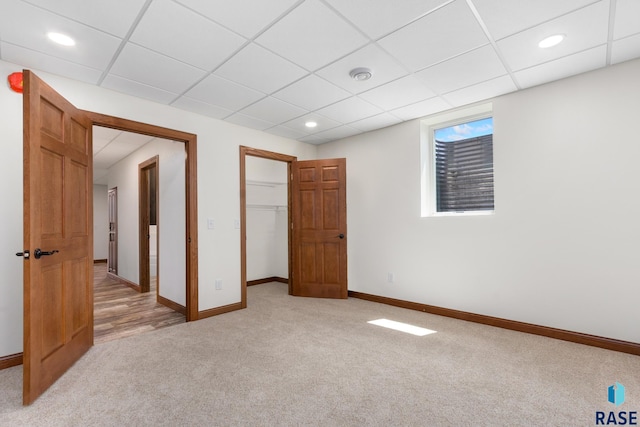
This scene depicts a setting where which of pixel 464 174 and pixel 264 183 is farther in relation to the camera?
pixel 264 183

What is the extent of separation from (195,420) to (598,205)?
3644 mm

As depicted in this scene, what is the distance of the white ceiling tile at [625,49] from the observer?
231 cm

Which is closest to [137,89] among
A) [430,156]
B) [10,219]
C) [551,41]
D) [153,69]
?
[153,69]

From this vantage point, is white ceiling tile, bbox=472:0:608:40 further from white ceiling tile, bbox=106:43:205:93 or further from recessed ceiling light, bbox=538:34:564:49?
white ceiling tile, bbox=106:43:205:93

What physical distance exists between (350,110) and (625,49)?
245cm

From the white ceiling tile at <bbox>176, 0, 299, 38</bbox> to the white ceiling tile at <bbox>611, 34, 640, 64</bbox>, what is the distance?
8.34ft

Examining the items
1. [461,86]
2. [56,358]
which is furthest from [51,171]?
[461,86]

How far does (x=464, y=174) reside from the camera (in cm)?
381

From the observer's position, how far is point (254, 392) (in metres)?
2.04

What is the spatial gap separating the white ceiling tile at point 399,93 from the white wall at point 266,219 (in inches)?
114

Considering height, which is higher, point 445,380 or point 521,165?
point 521,165

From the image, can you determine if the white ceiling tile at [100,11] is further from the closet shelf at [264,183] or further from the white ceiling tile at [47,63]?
the closet shelf at [264,183]

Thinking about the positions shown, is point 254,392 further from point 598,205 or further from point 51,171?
point 598,205

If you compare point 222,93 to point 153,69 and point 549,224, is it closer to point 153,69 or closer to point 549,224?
point 153,69
